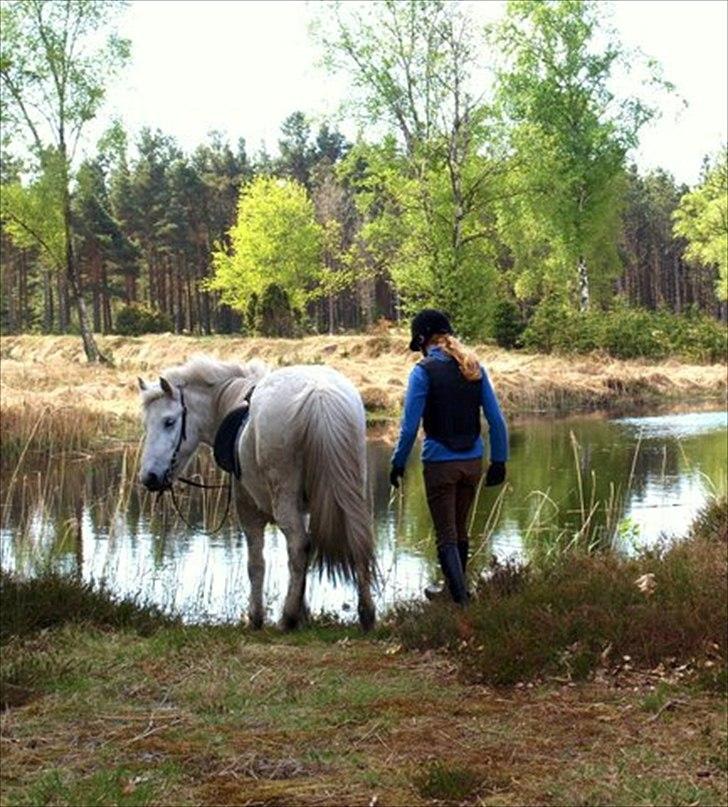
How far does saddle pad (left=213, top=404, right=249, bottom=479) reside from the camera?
7727mm

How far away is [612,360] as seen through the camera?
3700cm

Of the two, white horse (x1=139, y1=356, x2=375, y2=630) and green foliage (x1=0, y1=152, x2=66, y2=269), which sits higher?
green foliage (x1=0, y1=152, x2=66, y2=269)

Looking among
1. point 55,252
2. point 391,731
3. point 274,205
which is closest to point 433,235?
point 55,252

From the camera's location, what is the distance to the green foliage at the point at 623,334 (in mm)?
38188

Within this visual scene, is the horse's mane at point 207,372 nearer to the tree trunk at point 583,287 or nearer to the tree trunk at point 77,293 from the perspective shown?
the tree trunk at point 77,293

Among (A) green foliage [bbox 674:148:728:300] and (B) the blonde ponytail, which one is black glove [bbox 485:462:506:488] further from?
(A) green foliage [bbox 674:148:728:300]

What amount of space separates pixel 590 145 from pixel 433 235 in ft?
31.4

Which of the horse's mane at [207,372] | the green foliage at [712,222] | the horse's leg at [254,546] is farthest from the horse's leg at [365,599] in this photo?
the green foliage at [712,222]

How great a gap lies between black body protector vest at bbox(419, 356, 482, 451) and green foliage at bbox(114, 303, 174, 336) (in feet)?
160

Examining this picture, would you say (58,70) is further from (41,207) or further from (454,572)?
(454,572)

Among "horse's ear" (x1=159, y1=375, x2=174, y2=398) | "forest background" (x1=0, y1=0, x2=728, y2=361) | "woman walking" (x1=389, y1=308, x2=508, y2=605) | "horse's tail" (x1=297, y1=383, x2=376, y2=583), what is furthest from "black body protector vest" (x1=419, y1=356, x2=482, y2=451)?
"forest background" (x1=0, y1=0, x2=728, y2=361)

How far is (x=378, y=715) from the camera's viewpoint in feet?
15.7

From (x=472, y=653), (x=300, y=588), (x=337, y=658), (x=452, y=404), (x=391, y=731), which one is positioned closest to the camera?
(x=391, y=731)

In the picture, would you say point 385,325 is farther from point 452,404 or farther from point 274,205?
point 452,404
